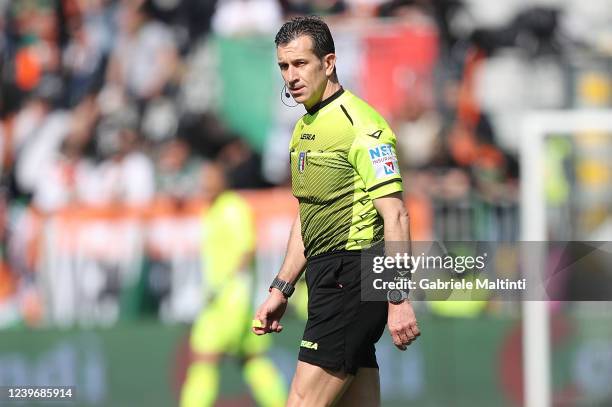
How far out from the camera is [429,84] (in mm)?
10727

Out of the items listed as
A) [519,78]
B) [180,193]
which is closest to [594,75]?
[519,78]

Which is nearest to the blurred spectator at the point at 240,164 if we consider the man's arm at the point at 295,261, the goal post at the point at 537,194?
the goal post at the point at 537,194

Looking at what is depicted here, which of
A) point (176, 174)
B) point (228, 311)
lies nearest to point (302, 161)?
point (228, 311)

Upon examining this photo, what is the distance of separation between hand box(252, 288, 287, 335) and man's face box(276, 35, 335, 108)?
86 centimetres

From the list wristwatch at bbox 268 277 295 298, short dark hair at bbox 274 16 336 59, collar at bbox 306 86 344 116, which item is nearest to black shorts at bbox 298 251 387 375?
wristwatch at bbox 268 277 295 298

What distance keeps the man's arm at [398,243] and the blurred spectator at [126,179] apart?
257 inches

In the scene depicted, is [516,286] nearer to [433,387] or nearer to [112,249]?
[433,387]

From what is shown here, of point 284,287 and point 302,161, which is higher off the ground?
point 302,161

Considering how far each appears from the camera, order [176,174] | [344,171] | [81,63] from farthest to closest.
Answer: [81,63], [176,174], [344,171]

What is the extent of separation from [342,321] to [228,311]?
4257mm

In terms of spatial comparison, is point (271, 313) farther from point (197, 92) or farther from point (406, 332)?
point (197, 92)

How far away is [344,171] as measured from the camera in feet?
15.5

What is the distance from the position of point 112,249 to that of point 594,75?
4501 millimetres

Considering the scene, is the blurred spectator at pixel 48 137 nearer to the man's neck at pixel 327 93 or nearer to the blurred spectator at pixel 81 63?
the blurred spectator at pixel 81 63
